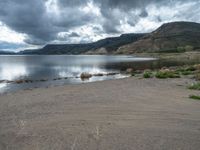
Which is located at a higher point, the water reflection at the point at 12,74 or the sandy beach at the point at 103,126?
the sandy beach at the point at 103,126

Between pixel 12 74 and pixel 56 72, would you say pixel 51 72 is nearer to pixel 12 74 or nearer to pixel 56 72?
pixel 56 72

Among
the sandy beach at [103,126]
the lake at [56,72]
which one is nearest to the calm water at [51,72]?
the lake at [56,72]

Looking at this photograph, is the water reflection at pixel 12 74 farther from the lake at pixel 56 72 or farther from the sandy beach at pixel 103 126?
the sandy beach at pixel 103 126

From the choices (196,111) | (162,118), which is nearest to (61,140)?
(162,118)

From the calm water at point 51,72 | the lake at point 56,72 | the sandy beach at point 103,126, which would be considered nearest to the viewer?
the sandy beach at point 103,126

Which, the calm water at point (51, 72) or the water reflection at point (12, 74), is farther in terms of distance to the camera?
the water reflection at point (12, 74)

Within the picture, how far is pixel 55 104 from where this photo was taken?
34.8 ft

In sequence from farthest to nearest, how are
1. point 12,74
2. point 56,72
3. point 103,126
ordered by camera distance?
point 56,72
point 12,74
point 103,126

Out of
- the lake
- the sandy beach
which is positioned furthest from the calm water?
the sandy beach

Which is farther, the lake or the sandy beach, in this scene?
the lake

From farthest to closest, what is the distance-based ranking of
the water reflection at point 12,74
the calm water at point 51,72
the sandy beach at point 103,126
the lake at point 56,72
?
the water reflection at point 12,74 → the lake at point 56,72 → the calm water at point 51,72 → the sandy beach at point 103,126

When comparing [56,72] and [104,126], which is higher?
[104,126]

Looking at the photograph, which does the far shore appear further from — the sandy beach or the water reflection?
the water reflection

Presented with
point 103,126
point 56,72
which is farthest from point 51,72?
point 103,126
